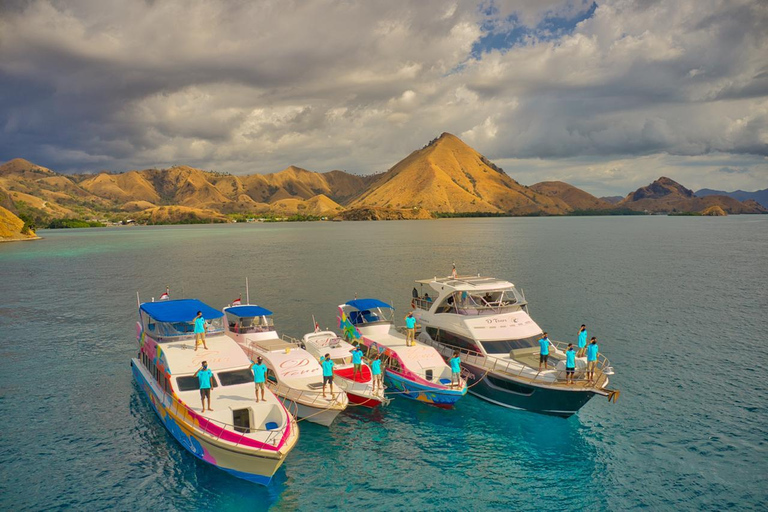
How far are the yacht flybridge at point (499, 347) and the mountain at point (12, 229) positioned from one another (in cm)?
19372

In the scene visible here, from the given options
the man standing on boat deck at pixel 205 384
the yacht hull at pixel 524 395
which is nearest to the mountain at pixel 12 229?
the man standing on boat deck at pixel 205 384

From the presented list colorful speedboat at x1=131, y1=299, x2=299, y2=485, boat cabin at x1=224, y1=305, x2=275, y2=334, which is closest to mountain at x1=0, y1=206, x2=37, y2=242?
boat cabin at x1=224, y1=305, x2=275, y2=334

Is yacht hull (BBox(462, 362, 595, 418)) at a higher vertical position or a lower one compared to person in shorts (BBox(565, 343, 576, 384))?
lower

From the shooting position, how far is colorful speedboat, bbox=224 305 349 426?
25609 mm

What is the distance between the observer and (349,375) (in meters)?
28.7

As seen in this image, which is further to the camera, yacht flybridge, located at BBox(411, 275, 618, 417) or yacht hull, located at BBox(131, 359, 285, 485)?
yacht flybridge, located at BBox(411, 275, 618, 417)

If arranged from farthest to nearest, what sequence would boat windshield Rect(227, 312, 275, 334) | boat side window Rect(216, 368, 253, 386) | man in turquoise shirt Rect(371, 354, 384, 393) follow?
boat windshield Rect(227, 312, 275, 334)
man in turquoise shirt Rect(371, 354, 384, 393)
boat side window Rect(216, 368, 253, 386)

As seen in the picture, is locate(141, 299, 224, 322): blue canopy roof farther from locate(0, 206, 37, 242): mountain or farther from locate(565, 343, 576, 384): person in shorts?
locate(0, 206, 37, 242): mountain

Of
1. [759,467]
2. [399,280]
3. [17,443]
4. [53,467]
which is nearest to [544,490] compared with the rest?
[759,467]

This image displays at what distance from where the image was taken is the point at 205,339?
2866 centimetres

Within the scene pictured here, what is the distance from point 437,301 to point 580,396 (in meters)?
12.2

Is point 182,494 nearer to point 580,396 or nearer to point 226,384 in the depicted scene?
point 226,384

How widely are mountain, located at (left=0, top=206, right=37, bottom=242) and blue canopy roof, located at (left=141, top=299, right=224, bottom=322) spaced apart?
18232 centimetres

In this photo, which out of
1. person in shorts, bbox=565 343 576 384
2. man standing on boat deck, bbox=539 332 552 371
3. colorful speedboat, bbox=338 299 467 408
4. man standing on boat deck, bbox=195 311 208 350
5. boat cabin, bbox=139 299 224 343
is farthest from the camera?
boat cabin, bbox=139 299 224 343
